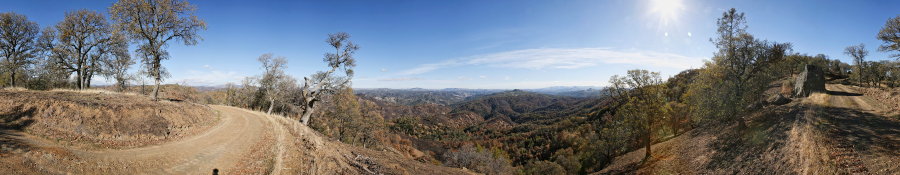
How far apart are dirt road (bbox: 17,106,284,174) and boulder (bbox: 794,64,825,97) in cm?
4444

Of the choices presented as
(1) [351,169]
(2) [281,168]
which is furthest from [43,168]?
(1) [351,169]

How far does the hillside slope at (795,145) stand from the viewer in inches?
446

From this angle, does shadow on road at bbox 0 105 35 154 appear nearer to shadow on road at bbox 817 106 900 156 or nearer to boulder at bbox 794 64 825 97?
shadow on road at bbox 817 106 900 156

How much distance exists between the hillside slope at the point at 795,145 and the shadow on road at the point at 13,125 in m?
26.1

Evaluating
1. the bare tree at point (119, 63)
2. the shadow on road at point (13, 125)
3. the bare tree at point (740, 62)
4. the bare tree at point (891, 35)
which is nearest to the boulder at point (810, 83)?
the bare tree at point (891, 35)

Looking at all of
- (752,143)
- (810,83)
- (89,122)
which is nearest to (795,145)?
(752,143)

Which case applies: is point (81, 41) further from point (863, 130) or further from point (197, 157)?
point (863, 130)

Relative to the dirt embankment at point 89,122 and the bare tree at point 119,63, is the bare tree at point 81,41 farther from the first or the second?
the dirt embankment at point 89,122

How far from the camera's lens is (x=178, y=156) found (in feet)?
36.5

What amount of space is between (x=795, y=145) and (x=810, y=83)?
2475 centimetres

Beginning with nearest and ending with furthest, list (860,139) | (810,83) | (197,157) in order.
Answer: (197,157), (860,139), (810,83)

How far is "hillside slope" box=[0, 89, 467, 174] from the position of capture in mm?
8391

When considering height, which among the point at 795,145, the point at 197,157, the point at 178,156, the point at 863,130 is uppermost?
the point at 863,130

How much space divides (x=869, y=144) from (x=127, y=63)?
198ft
